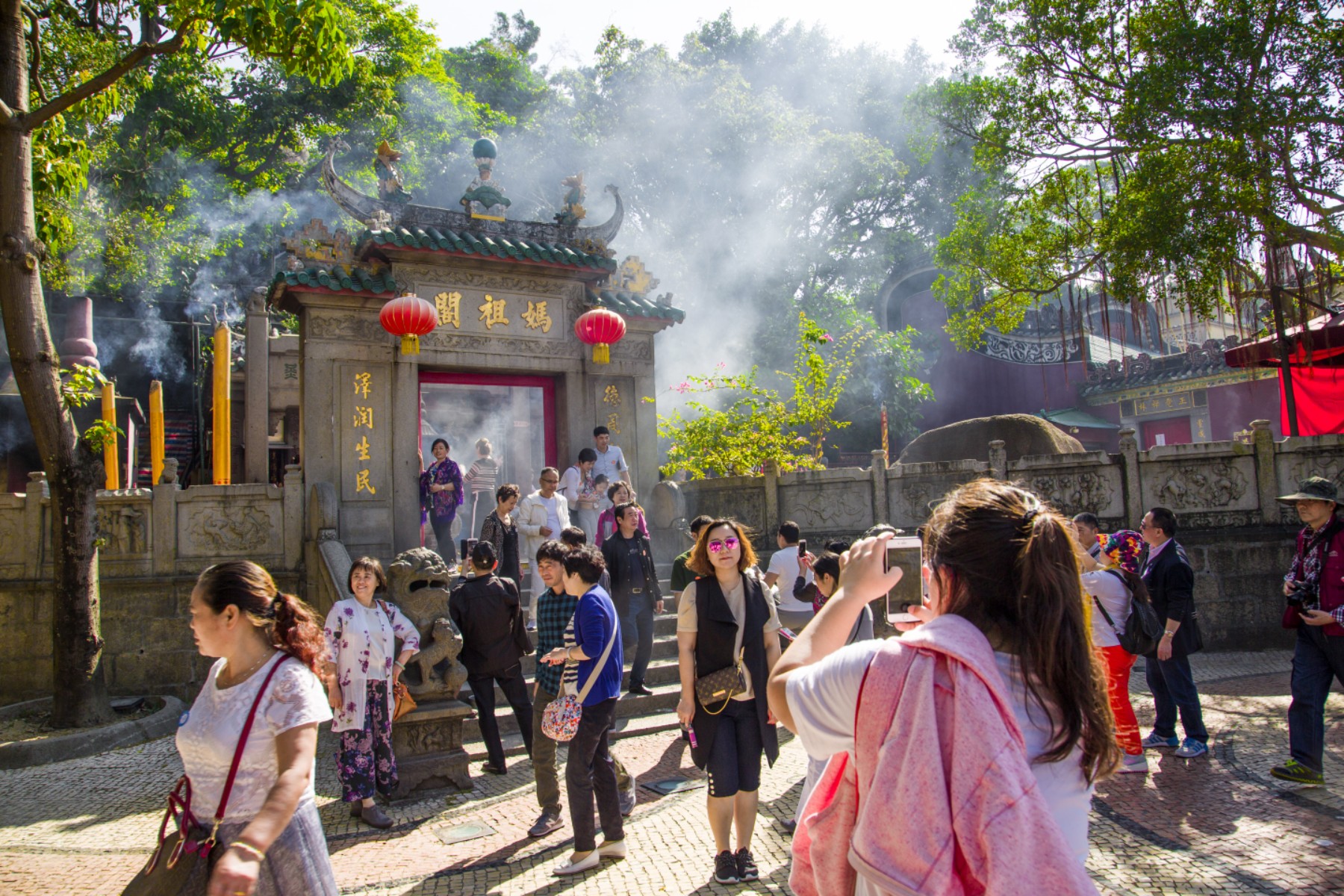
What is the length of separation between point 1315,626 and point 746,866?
12.2ft

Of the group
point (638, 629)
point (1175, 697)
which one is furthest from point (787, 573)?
point (1175, 697)

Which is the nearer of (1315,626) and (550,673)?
(550,673)

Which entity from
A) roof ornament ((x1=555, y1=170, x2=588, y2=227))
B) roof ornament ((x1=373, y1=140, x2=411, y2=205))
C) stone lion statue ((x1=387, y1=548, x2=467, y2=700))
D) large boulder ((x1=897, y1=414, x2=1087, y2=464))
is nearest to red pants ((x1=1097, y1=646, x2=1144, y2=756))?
stone lion statue ((x1=387, y1=548, x2=467, y2=700))

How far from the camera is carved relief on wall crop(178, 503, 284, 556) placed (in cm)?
955

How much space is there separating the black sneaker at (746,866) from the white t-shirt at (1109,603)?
266 cm

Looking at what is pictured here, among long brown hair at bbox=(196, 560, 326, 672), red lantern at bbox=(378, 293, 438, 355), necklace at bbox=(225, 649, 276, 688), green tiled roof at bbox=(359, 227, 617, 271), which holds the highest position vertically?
green tiled roof at bbox=(359, 227, 617, 271)

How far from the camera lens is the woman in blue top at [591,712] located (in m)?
4.49

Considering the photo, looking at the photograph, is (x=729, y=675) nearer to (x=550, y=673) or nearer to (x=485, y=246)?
(x=550, y=673)

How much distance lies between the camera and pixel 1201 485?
1056cm

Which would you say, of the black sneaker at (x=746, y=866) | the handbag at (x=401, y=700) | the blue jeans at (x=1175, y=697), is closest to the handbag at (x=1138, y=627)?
the blue jeans at (x=1175, y=697)

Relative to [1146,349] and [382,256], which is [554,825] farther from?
[1146,349]

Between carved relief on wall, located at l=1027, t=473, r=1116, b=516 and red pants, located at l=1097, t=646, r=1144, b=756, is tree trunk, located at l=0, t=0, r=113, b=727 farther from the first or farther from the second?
carved relief on wall, located at l=1027, t=473, r=1116, b=516

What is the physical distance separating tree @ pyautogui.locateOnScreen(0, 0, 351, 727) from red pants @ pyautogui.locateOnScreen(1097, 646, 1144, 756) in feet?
24.8

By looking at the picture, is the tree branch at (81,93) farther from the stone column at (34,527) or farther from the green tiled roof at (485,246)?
the stone column at (34,527)
